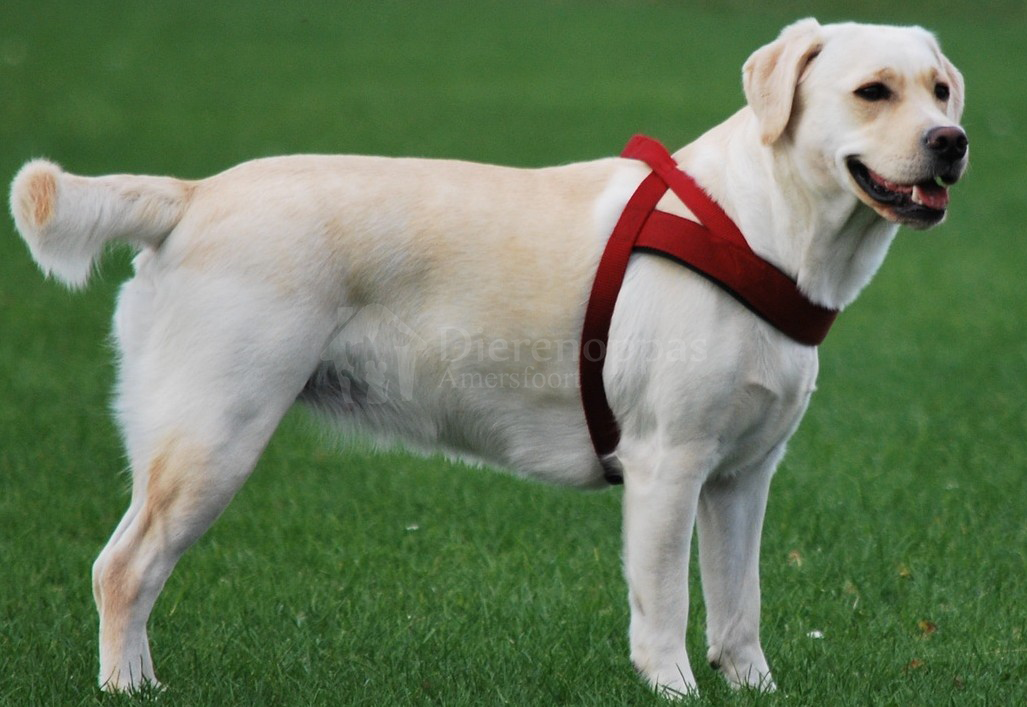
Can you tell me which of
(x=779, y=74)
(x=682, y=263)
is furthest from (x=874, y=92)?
(x=682, y=263)

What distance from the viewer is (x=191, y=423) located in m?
3.91

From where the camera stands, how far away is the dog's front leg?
3938 mm

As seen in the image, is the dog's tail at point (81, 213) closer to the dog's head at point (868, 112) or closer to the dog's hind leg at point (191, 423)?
the dog's hind leg at point (191, 423)

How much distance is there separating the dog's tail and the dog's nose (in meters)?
2.04

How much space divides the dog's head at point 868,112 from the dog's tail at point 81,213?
1.68 metres

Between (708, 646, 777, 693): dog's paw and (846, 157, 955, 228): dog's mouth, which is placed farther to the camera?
(708, 646, 777, 693): dog's paw

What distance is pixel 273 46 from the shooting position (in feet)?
80.6

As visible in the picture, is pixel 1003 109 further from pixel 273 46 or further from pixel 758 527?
pixel 758 527

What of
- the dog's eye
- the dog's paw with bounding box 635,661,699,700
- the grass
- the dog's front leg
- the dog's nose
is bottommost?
the grass

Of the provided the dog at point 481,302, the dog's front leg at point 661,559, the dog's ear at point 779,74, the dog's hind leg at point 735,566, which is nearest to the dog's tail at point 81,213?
the dog at point 481,302

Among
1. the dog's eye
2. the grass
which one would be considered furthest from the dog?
the grass

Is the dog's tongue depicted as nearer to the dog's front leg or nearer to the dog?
the dog

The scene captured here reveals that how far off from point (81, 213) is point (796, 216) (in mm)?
1965

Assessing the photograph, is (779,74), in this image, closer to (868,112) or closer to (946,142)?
(868,112)
